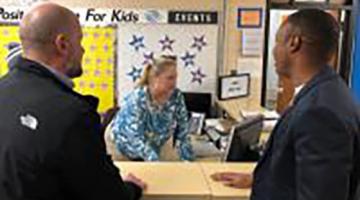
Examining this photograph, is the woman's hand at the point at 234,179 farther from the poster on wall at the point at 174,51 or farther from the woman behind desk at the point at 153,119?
the poster on wall at the point at 174,51

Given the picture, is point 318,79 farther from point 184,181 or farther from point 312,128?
point 184,181

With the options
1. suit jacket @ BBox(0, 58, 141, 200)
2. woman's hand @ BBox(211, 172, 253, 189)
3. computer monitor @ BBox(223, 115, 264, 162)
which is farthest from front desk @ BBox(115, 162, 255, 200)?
computer monitor @ BBox(223, 115, 264, 162)

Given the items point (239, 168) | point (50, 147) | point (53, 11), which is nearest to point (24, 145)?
point (50, 147)

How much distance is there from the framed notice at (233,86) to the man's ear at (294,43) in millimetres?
2954

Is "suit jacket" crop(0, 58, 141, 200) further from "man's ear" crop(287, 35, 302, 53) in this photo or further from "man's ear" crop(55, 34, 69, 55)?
"man's ear" crop(287, 35, 302, 53)

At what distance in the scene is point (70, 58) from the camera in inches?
68.1

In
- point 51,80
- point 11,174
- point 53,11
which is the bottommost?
point 11,174

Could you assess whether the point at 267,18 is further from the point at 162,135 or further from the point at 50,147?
the point at 50,147

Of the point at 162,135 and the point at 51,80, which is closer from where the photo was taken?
the point at 51,80

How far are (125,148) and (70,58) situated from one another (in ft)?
4.66

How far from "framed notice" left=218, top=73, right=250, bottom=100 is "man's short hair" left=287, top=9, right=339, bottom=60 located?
2952 mm

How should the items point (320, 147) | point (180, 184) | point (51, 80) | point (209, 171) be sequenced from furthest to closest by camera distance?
point (209, 171) → point (180, 184) → point (51, 80) → point (320, 147)

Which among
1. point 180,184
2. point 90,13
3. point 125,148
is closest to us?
point 180,184

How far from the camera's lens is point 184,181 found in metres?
2.07
